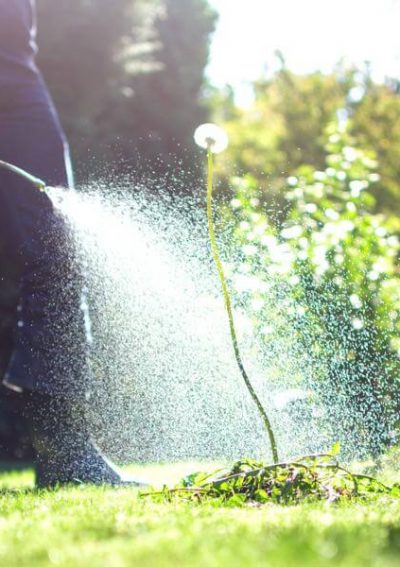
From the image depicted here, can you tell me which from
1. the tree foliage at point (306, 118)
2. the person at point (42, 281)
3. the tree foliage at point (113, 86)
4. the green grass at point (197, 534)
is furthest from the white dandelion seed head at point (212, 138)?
the tree foliage at point (306, 118)

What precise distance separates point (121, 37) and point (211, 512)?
1348cm

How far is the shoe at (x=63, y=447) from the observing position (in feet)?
9.45

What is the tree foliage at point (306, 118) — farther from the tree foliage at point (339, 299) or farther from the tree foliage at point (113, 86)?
the tree foliage at point (339, 299)

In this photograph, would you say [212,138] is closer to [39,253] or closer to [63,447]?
[39,253]

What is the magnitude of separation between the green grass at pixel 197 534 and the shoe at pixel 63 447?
30.9 inches

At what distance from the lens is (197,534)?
140 centimetres

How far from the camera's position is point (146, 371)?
13.0 feet

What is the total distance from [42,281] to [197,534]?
1.76 m

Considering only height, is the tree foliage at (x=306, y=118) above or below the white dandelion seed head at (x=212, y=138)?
above

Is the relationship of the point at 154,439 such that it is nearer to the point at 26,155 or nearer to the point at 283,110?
the point at 26,155

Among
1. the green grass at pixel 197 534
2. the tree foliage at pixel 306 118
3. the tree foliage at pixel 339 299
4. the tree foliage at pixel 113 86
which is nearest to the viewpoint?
the green grass at pixel 197 534

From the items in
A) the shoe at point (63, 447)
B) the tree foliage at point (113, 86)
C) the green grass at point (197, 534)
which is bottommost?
the green grass at point (197, 534)

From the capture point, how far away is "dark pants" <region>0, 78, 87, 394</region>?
2945 millimetres

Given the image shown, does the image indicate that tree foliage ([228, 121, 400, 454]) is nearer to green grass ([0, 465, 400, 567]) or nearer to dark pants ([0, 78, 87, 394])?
dark pants ([0, 78, 87, 394])
